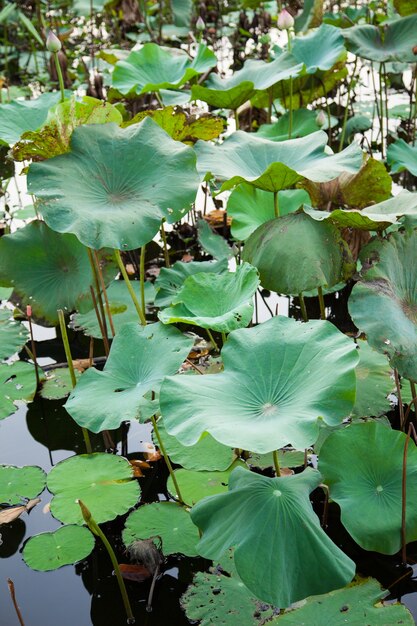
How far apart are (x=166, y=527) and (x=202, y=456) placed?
0.22m

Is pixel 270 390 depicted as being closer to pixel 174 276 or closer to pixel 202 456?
pixel 202 456

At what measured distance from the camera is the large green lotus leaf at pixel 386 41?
10.2 feet

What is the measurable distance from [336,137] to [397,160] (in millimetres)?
1703

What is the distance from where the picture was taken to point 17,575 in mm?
1628

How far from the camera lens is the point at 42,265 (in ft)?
7.64

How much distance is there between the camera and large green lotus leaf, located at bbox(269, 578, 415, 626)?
136 cm

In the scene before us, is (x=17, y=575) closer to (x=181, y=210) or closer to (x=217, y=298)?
(x=217, y=298)

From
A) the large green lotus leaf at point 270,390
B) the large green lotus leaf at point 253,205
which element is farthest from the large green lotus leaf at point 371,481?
the large green lotus leaf at point 253,205

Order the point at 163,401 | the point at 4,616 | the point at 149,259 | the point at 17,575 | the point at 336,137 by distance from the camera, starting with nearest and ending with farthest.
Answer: the point at 163,401 → the point at 4,616 → the point at 17,575 → the point at 149,259 → the point at 336,137

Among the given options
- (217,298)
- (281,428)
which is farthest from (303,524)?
(217,298)

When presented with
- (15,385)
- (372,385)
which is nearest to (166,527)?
(372,385)

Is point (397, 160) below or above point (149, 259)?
above

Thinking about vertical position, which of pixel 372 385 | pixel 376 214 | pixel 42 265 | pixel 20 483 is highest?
pixel 376 214

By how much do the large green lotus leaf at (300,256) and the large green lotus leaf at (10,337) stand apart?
879 mm
